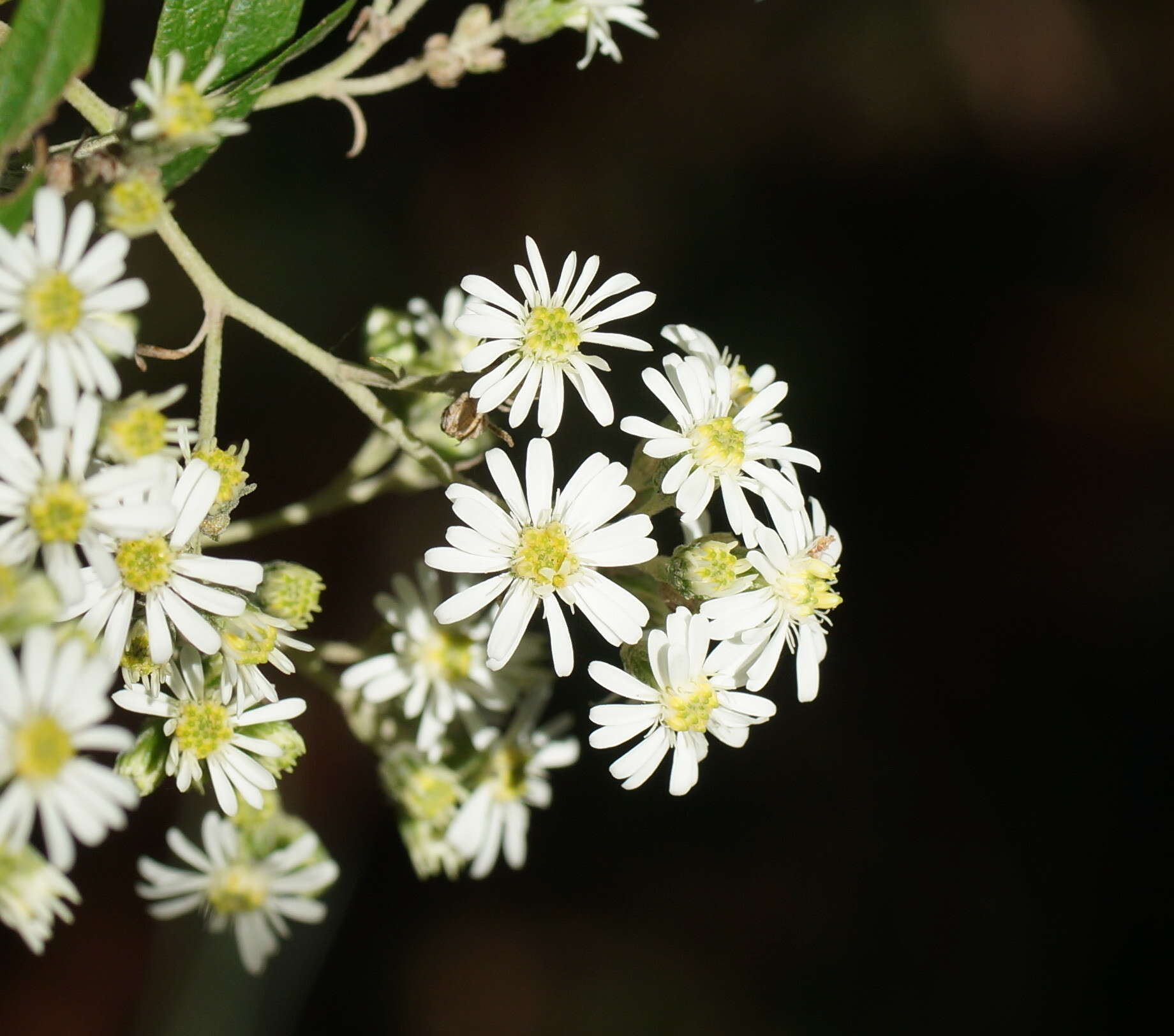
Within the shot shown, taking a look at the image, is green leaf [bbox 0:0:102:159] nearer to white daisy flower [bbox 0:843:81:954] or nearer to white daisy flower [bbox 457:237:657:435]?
white daisy flower [bbox 457:237:657:435]

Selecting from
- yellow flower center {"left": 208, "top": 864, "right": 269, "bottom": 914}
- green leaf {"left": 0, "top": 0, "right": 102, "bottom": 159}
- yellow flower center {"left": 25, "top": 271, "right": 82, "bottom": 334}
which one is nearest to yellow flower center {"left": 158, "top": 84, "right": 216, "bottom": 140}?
green leaf {"left": 0, "top": 0, "right": 102, "bottom": 159}

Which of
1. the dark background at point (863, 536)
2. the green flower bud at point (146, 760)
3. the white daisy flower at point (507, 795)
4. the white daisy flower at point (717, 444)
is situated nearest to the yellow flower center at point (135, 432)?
the green flower bud at point (146, 760)

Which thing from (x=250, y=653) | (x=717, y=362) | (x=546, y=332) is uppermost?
(x=717, y=362)

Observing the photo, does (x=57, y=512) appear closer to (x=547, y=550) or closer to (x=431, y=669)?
(x=547, y=550)

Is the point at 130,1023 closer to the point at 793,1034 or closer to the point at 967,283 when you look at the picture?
the point at 793,1034

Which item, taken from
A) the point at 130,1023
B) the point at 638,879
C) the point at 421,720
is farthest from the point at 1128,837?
the point at 130,1023

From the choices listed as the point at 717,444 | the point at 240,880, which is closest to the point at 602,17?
the point at 717,444

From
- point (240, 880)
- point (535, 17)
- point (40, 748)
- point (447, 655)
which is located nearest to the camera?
point (40, 748)

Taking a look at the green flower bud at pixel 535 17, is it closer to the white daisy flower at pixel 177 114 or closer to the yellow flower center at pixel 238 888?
the white daisy flower at pixel 177 114
